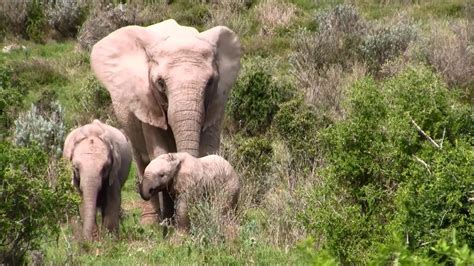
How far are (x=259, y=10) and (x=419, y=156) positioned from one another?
18.2 meters

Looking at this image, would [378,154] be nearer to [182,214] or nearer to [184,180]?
[182,214]

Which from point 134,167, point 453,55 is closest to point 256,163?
point 134,167

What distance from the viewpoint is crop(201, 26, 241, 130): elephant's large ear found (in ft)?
38.9

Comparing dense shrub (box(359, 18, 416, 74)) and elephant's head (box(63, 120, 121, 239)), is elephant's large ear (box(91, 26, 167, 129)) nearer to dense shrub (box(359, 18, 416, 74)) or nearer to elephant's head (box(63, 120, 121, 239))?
elephant's head (box(63, 120, 121, 239))

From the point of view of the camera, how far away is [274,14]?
25141 mm

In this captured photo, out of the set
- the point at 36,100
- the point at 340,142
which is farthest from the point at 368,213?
the point at 36,100

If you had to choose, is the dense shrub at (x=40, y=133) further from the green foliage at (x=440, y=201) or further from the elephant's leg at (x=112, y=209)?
the green foliage at (x=440, y=201)

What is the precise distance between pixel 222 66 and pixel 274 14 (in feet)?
42.6

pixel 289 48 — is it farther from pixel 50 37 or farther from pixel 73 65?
pixel 50 37

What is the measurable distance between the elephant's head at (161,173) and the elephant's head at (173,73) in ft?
2.59

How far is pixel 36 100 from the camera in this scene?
1852cm

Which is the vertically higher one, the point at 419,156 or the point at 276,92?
the point at 419,156

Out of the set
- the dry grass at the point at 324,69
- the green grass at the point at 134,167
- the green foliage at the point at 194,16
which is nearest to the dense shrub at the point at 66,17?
the green grass at the point at 134,167

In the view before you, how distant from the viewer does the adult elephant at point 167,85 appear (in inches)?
435
